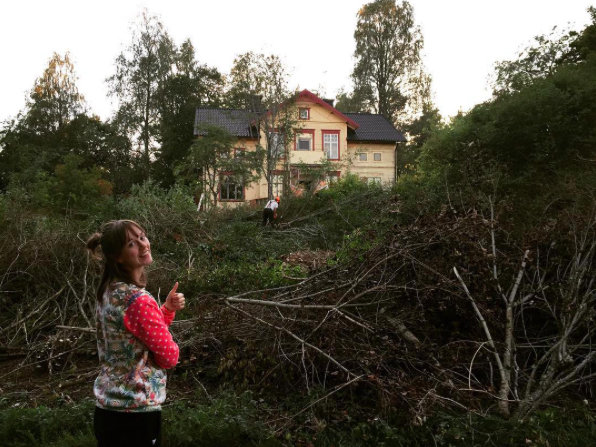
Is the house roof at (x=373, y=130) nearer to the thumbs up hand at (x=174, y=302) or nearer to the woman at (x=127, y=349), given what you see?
the thumbs up hand at (x=174, y=302)

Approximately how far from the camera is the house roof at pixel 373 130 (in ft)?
95.3

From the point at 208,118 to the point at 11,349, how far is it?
2321 centimetres

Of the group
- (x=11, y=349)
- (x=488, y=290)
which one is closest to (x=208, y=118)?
(x=11, y=349)

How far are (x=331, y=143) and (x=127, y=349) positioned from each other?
88.8ft

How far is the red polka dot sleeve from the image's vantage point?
6.45ft

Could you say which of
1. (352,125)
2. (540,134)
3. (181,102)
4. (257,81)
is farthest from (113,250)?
(181,102)

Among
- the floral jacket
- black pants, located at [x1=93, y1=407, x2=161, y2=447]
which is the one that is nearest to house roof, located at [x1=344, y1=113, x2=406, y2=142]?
the floral jacket

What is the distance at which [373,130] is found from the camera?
98.1 ft

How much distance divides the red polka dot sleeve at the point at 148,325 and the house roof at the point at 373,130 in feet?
91.9

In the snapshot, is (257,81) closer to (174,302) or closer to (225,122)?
(225,122)

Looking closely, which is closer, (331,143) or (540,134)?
(540,134)

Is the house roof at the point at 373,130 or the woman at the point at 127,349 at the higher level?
the house roof at the point at 373,130

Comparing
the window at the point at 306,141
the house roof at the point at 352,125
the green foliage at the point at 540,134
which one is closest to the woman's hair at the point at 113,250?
the green foliage at the point at 540,134

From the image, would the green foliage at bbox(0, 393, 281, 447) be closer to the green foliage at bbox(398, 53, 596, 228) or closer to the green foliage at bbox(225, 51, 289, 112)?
the green foliage at bbox(398, 53, 596, 228)
